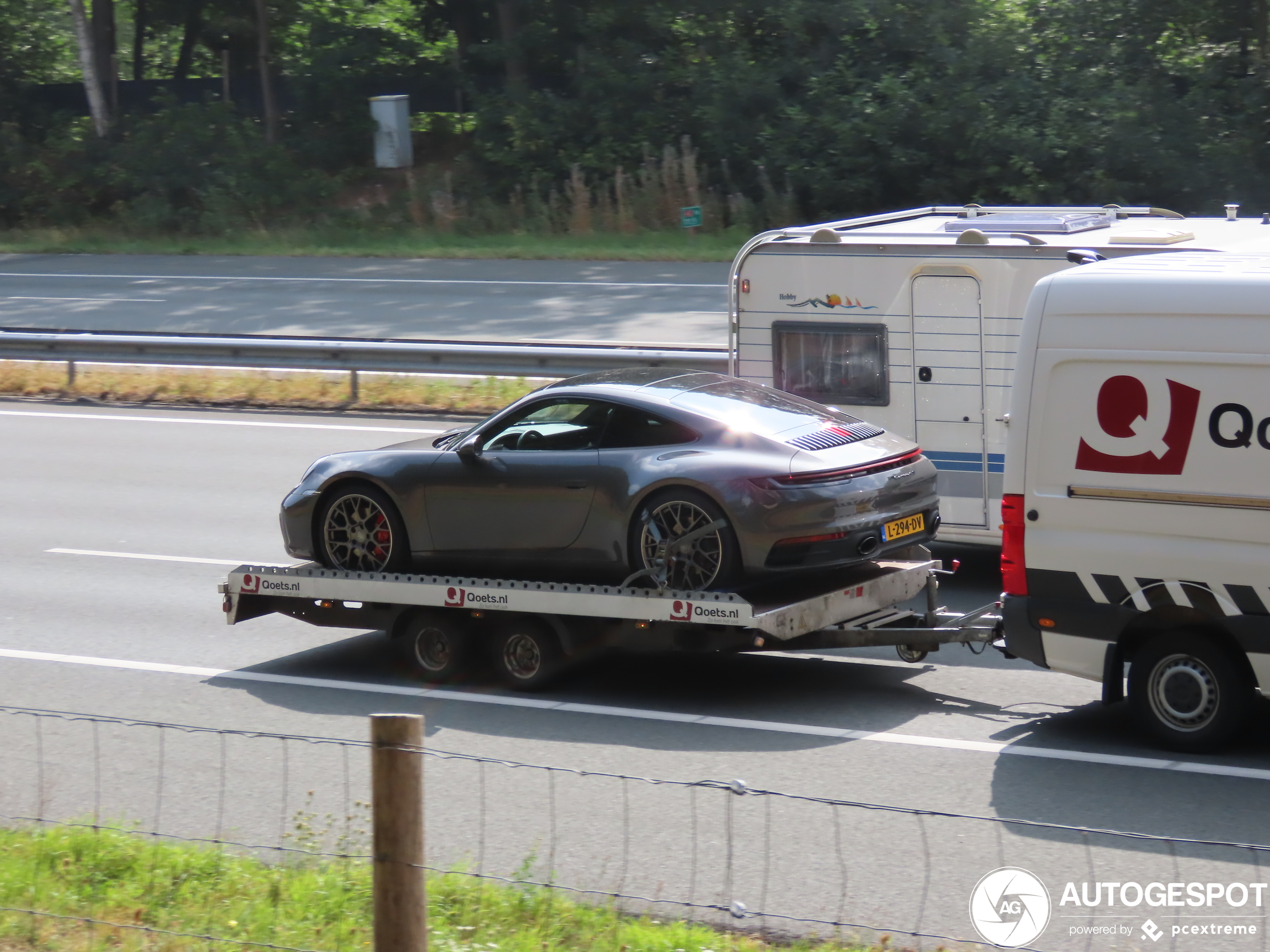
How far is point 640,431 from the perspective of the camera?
874cm

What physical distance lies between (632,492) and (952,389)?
3133mm

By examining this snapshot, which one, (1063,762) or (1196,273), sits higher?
(1196,273)

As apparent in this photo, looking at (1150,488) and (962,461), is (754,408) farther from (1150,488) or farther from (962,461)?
(1150,488)

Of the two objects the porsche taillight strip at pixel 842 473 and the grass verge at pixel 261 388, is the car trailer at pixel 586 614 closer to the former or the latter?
the porsche taillight strip at pixel 842 473

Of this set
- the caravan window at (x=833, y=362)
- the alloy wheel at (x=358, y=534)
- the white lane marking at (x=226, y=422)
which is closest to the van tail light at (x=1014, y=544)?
the caravan window at (x=833, y=362)

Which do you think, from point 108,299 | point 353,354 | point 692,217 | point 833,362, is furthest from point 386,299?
point 833,362

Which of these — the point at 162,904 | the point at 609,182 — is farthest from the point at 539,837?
the point at 609,182

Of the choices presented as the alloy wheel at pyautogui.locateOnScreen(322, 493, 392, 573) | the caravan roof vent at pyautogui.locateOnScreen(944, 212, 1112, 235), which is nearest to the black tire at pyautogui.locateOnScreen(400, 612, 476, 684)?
the alloy wheel at pyautogui.locateOnScreen(322, 493, 392, 573)

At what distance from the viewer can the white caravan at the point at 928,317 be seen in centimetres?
1033

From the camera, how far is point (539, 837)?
6500mm

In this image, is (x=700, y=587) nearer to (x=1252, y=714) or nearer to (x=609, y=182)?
(x=1252, y=714)

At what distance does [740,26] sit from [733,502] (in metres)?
28.3

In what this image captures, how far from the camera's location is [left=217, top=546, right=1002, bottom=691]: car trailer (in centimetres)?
821

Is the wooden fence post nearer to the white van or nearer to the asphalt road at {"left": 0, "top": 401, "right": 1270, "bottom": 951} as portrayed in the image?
the asphalt road at {"left": 0, "top": 401, "right": 1270, "bottom": 951}
